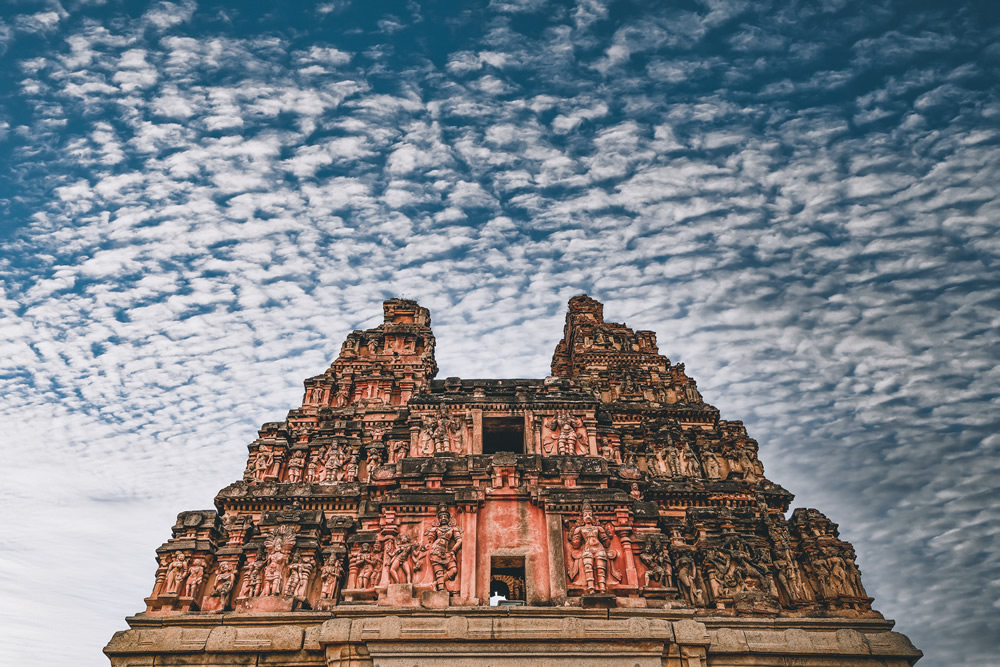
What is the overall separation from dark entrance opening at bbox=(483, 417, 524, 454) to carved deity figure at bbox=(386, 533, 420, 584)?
16.0 feet

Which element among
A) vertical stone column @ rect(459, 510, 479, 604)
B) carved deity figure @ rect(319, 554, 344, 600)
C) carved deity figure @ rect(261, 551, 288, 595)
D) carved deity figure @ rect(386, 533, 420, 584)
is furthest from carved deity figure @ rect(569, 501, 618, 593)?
carved deity figure @ rect(261, 551, 288, 595)

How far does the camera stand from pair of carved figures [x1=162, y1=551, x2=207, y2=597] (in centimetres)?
1592

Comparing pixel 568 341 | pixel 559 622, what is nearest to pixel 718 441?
pixel 559 622

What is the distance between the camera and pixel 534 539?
52.2ft

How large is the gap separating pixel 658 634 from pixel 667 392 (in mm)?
12101

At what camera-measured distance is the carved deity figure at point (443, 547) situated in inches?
593

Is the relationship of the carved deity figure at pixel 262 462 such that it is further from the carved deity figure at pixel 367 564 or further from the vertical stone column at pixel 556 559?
the vertical stone column at pixel 556 559

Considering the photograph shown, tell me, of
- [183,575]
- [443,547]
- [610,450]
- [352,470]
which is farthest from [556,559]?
[183,575]

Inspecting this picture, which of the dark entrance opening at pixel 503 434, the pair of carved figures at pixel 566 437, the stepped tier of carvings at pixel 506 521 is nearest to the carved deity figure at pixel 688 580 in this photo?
→ the stepped tier of carvings at pixel 506 521

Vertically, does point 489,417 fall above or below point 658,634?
above

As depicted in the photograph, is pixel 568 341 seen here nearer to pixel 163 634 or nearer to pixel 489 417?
pixel 489 417

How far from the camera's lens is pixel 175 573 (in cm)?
1611

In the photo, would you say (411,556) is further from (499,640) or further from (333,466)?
(333,466)

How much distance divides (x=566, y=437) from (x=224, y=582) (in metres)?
10.0
